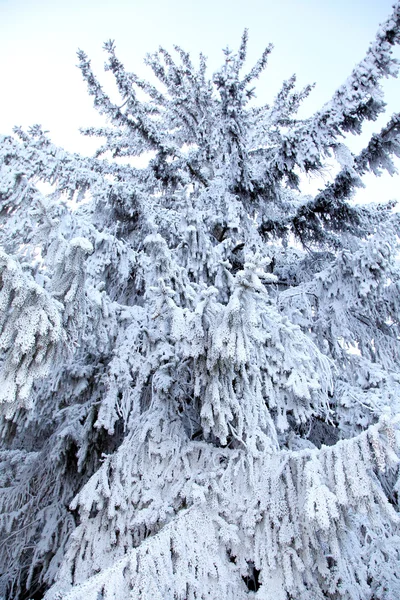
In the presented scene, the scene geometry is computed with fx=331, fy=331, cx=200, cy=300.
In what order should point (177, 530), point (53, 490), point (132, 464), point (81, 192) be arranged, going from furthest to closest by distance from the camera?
point (81, 192), point (53, 490), point (132, 464), point (177, 530)

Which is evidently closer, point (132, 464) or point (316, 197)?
point (132, 464)

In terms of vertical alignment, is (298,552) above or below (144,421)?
below

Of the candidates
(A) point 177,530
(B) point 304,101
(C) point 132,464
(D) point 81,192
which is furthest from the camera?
(B) point 304,101

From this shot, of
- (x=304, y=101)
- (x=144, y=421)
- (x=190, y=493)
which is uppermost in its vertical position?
(x=304, y=101)

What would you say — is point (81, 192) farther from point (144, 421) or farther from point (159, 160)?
point (144, 421)

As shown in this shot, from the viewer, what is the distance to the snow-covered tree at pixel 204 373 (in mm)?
1985

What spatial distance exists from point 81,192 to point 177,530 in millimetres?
4188

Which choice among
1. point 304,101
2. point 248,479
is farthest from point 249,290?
point 304,101

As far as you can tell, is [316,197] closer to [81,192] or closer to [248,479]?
[81,192]

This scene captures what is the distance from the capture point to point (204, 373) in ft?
8.18

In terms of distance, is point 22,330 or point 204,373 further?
point 204,373

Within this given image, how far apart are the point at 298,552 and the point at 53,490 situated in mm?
3452

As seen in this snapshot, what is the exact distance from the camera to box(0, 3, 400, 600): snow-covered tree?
199 centimetres

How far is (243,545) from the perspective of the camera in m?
2.22
